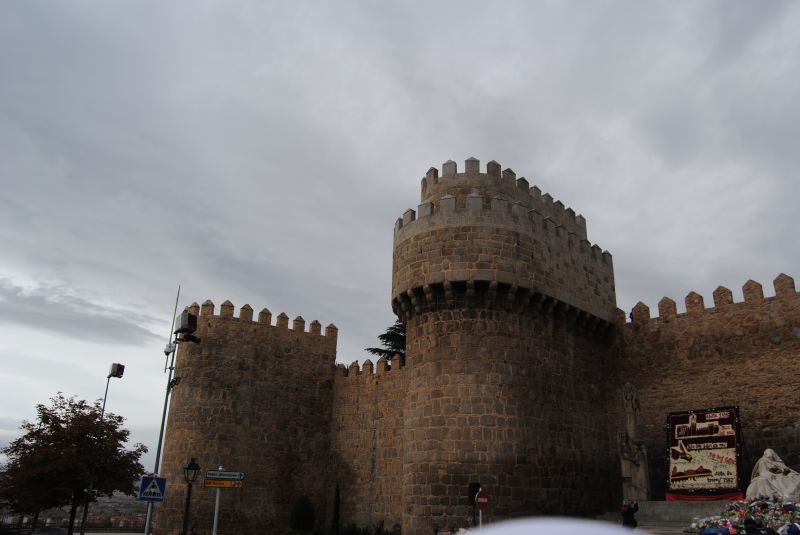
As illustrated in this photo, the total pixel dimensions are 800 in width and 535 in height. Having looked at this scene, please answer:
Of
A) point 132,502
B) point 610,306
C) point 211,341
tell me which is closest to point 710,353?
point 610,306

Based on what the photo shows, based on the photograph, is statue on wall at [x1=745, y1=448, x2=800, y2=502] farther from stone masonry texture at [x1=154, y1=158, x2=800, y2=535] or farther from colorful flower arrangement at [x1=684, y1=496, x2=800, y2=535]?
stone masonry texture at [x1=154, y1=158, x2=800, y2=535]

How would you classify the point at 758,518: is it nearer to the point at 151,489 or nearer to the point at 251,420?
the point at 151,489

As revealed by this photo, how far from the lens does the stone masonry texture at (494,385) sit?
1501cm

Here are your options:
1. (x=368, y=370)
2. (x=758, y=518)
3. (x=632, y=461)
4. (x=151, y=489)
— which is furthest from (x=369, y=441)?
(x=758, y=518)

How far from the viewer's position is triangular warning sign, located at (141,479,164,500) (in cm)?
1275

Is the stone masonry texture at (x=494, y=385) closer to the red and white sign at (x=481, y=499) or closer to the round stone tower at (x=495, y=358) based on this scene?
the round stone tower at (x=495, y=358)

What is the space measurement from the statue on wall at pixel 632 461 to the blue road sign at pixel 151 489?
10.4m

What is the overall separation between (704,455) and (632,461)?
173 centimetres

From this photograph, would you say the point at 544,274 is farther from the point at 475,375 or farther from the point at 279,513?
the point at 279,513

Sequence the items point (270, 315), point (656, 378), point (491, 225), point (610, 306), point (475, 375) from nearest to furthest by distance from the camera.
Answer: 1. point (475, 375)
2. point (491, 225)
3. point (656, 378)
4. point (610, 306)
5. point (270, 315)

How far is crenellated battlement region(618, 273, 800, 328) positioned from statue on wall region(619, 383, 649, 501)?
10.8ft

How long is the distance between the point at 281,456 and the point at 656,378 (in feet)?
39.6

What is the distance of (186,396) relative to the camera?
2114 cm

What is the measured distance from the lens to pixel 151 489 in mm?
12852
